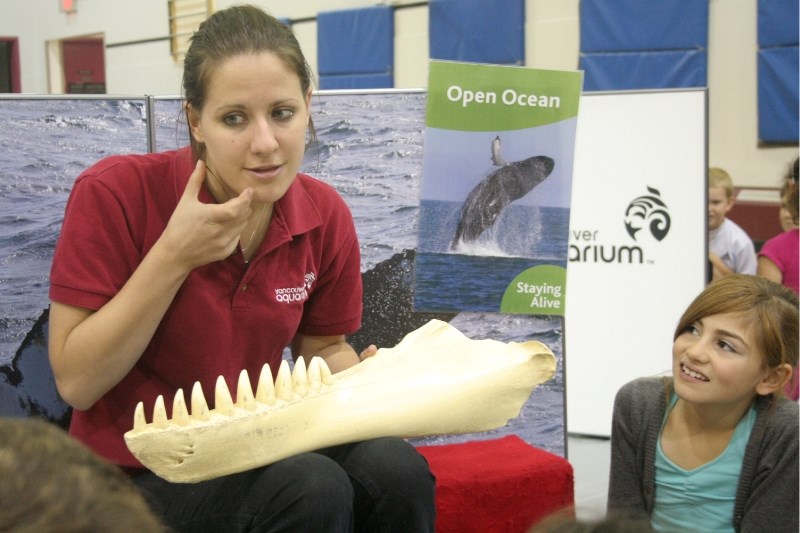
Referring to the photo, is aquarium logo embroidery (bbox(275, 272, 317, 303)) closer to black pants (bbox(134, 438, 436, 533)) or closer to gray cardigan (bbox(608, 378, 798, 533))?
black pants (bbox(134, 438, 436, 533))

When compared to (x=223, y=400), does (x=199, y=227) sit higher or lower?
higher

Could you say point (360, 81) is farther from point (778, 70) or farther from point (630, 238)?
point (630, 238)

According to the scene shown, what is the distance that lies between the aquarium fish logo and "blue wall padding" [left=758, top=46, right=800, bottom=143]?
1979mm

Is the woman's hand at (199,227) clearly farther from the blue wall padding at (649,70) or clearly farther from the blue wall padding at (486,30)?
the blue wall padding at (486,30)

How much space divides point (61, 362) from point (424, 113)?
3.85 ft

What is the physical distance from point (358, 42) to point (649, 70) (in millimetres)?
2472

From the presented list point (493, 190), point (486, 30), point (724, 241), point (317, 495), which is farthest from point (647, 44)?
point (317, 495)

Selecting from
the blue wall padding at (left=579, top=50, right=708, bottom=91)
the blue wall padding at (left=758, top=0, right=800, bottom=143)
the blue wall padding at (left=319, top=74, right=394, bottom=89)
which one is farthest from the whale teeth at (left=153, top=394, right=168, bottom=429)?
the blue wall padding at (left=319, top=74, right=394, bottom=89)

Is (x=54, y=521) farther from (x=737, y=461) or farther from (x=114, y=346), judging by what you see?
(x=737, y=461)

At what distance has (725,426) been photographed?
1.90 metres

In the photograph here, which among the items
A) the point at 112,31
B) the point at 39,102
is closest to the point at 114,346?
the point at 39,102

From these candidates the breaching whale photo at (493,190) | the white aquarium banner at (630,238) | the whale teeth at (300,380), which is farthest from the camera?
the white aquarium banner at (630,238)

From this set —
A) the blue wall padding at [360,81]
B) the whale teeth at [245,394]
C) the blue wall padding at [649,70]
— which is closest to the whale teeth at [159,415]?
the whale teeth at [245,394]

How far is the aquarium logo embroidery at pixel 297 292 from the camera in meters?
1.66
